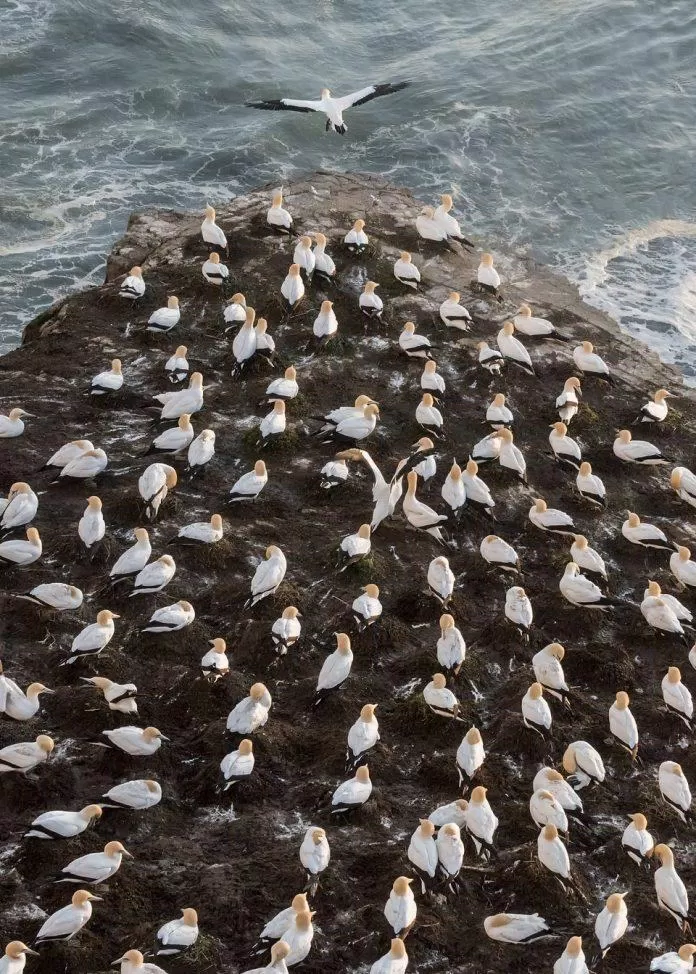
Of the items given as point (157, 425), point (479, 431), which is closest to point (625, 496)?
point (479, 431)

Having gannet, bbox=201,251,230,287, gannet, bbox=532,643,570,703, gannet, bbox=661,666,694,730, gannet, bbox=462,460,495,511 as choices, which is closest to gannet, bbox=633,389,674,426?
gannet, bbox=462,460,495,511

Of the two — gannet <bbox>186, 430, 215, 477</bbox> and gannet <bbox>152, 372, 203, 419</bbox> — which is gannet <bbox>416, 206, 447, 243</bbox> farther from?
gannet <bbox>186, 430, 215, 477</bbox>

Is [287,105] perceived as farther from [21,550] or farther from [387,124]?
→ [21,550]

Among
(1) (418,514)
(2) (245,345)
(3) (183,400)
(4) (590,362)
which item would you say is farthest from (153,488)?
(4) (590,362)

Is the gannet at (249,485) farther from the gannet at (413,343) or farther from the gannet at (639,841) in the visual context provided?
the gannet at (639,841)

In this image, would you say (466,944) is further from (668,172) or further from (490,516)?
(668,172)

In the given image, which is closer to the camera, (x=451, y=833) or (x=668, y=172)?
(x=451, y=833)
